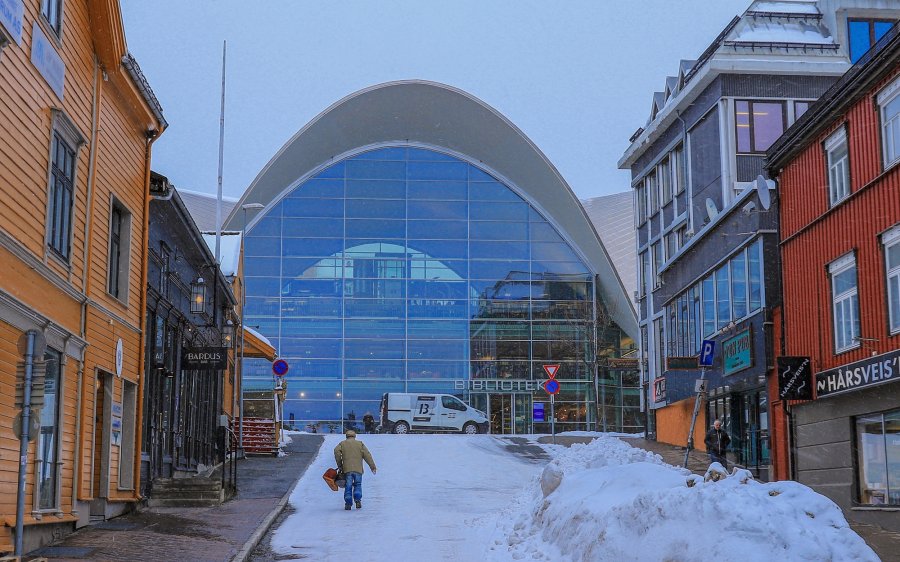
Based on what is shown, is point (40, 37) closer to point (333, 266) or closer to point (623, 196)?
point (333, 266)

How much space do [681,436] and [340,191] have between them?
1085 inches

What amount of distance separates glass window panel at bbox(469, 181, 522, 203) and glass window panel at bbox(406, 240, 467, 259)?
10.2 feet

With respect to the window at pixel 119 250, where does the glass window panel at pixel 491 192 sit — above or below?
above

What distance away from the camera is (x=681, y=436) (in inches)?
1351

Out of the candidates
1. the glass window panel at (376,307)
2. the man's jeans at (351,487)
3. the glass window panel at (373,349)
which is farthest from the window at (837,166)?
the glass window panel at (376,307)

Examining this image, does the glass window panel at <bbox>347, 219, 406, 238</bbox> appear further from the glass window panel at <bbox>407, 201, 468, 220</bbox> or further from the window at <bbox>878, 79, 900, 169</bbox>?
the window at <bbox>878, 79, 900, 169</bbox>

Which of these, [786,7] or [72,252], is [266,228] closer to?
[786,7]

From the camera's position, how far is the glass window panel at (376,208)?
5584 cm

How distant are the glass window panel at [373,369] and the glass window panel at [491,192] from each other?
9.95 m

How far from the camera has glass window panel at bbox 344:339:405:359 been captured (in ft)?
177

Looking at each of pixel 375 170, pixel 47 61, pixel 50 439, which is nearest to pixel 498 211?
pixel 375 170

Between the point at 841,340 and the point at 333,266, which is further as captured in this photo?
the point at 333,266

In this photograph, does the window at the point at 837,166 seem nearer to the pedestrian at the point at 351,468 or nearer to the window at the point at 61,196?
the pedestrian at the point at 351,468

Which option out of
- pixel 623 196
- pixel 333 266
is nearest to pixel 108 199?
pixel 333 266
